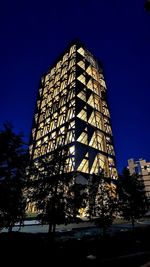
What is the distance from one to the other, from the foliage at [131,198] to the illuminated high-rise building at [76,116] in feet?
77.7

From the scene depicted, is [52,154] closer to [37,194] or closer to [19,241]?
[37,194]

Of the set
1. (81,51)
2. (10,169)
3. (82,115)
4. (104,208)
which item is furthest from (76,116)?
(10,169)

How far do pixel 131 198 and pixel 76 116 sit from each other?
3600 cm

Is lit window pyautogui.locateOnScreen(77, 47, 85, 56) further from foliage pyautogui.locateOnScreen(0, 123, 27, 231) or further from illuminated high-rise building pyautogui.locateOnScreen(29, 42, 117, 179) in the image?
foliage pyautogui.locateOnScreen(0, 123, 27, 231)

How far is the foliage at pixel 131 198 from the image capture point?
22.8m

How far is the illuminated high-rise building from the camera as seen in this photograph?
53.9 meters

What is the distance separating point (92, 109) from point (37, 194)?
166ft

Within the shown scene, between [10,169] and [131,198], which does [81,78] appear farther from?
[10,169]

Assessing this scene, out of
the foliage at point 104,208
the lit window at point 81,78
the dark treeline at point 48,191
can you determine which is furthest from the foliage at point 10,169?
the lit window at point 81,78

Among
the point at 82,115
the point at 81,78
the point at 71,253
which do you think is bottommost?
the point at 71,253

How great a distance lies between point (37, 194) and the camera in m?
17.2

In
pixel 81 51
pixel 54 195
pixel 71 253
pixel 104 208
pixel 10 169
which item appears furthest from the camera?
pixel 81 51

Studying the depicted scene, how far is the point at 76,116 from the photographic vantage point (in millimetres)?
56062

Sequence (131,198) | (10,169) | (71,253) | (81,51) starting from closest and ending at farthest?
(71,253)
(10,169)
(131,198)
(81,51)
